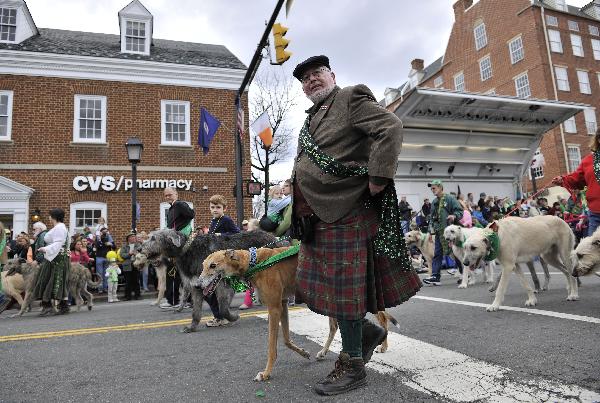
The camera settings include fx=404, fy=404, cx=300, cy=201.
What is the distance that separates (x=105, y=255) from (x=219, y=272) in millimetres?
10275

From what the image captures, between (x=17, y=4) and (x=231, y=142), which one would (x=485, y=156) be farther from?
(x=17, y=4)

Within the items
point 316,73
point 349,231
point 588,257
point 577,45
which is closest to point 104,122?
point 316,73

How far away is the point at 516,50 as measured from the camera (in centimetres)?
3231

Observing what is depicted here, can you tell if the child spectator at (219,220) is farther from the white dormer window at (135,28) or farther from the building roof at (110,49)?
the white dormer window at (135,28)

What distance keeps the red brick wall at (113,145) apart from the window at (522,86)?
25157 mm

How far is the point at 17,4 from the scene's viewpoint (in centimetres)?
1697

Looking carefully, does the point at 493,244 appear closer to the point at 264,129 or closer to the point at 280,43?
the point at 280,43

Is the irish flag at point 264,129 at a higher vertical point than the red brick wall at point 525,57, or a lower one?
lower

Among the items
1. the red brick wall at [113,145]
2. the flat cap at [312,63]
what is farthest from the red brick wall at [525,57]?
the flat cap at [312,63]

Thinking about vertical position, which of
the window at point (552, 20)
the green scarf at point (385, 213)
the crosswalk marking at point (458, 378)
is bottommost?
the crosswalk marking at point (458, 378)

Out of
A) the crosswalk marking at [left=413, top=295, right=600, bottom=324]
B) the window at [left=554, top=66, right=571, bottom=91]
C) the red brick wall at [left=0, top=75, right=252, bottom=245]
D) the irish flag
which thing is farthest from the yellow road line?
the window at [left=554, top=66, right=571, bottom=91]

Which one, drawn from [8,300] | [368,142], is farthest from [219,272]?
[8,300]

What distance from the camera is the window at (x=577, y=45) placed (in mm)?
32531

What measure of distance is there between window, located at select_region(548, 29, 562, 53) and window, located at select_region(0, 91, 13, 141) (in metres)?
35.2
